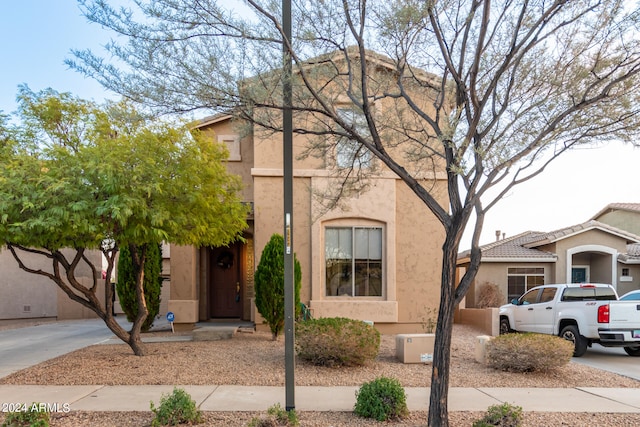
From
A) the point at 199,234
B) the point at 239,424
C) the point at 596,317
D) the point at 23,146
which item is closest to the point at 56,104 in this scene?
the point at 23,146

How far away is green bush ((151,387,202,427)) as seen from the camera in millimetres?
5926

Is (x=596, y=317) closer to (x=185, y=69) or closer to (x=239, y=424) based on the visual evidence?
(x=239, y=424)

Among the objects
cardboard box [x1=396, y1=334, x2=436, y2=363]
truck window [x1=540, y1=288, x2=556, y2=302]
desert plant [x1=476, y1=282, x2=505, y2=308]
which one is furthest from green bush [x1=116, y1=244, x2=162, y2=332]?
desert plant [x1=476, y1=282, x2=505, y2=308]

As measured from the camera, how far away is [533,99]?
7.54 meters

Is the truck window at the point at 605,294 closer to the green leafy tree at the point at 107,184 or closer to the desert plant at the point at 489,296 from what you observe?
the desert plant at the point at 489,296

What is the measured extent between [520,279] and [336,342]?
15.7 m

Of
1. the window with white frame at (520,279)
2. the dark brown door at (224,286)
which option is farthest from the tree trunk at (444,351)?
the window with white frame at (520,279)

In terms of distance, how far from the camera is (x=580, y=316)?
39.8ft

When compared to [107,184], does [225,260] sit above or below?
below

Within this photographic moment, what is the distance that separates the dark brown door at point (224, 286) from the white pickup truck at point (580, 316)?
809 centimetres

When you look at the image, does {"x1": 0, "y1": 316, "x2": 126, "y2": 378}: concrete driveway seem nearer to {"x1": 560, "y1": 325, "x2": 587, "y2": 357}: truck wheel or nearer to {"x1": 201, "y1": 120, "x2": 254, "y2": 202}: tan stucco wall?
{"x1": 201, "y1": 120, "x2": 254, "y2": 202}: tan stucco wall

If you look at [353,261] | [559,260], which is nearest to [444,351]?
[353,261]

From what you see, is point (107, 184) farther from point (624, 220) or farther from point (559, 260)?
point (624, 220)

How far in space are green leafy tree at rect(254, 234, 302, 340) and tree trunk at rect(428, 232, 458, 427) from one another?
620 centimetres
